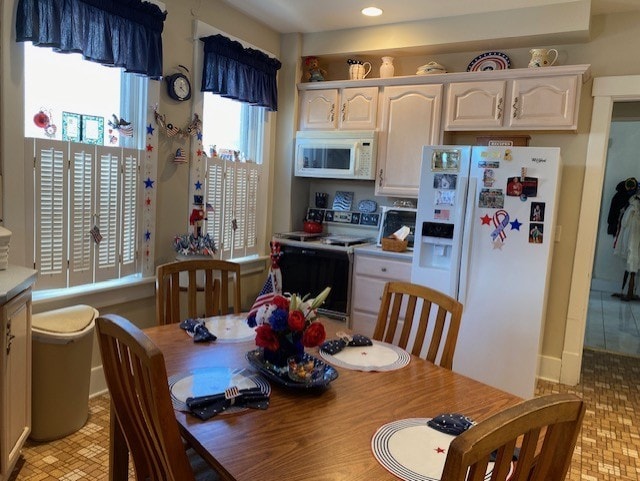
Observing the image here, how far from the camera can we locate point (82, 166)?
101 inches

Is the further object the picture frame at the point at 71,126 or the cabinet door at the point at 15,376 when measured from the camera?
the picture frame at the point at 71,126

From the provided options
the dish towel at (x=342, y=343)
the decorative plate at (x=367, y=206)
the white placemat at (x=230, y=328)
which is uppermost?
the decorative plate at (x=367, y=206)

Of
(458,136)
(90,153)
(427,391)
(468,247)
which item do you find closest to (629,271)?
(458,136)

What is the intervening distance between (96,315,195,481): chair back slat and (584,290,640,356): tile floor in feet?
14.2

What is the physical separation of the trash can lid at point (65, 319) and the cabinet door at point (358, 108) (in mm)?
2412

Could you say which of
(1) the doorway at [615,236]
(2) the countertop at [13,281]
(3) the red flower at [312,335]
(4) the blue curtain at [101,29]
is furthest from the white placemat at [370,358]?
(1) the doorway at [615,236]

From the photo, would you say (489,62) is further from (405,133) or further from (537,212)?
(537,212)

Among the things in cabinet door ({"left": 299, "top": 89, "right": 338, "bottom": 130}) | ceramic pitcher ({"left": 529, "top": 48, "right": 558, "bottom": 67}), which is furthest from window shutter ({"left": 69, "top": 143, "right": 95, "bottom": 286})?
ceramic pitcher ({"left": 529, "top": 48, "right": 558, "bottom": 67})

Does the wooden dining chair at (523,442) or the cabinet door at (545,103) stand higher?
the cabinet door at (545,103)

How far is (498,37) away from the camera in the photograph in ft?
10.7

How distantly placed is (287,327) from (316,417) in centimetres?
28

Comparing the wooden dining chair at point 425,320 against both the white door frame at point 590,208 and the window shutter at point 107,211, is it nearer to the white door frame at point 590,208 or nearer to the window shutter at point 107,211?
the window shutter at point 107,211

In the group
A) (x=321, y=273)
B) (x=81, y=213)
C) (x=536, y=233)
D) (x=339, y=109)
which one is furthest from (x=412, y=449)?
(x=339, y=109)

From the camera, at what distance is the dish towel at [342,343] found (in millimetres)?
1727
